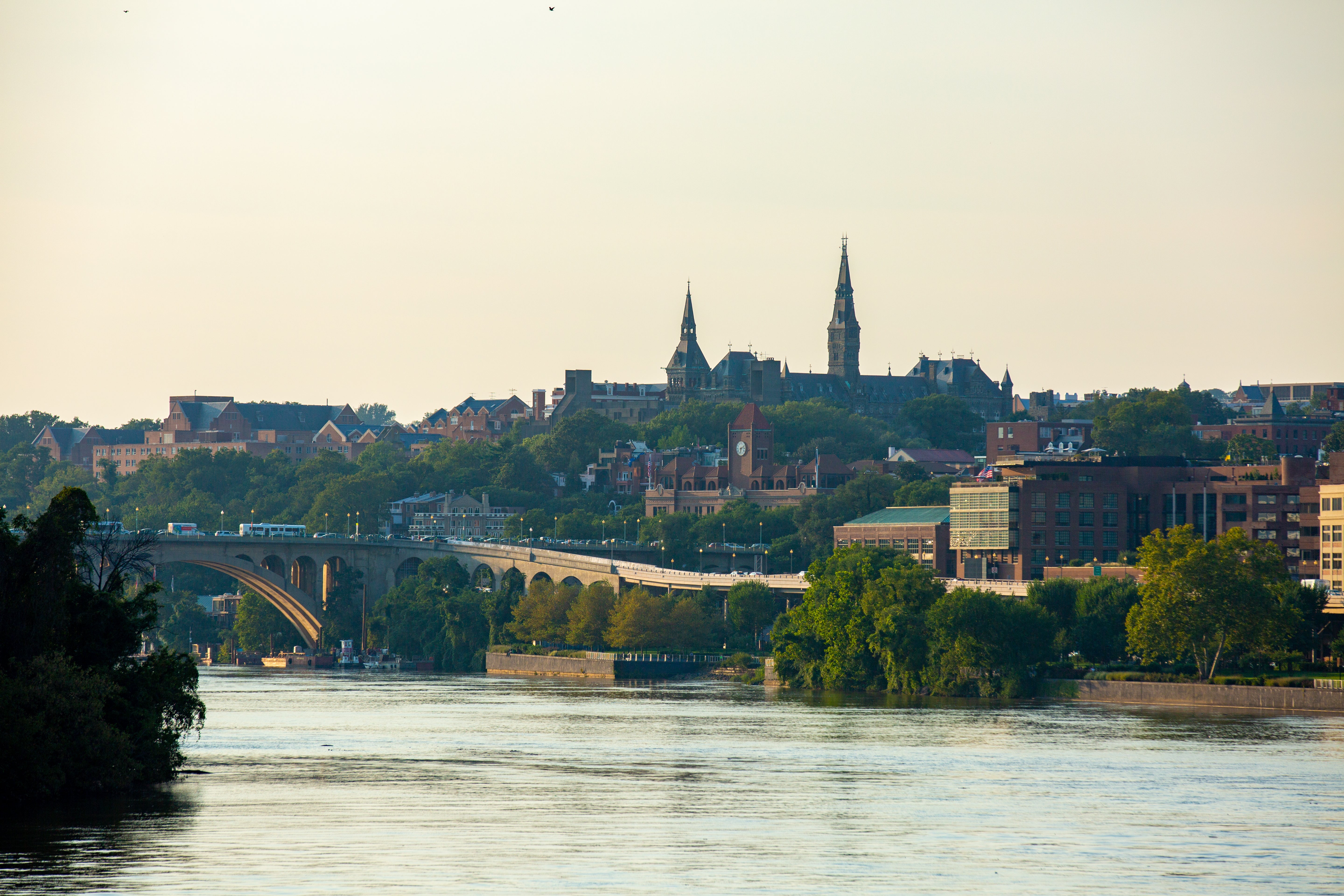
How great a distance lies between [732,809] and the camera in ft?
200

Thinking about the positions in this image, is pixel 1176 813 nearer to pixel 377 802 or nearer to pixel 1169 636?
pixel 377 802

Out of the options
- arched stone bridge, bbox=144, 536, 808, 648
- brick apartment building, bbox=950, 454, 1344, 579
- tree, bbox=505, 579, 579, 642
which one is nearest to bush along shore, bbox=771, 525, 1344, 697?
brick apartment building, bbox=950, 454, 1344, 579

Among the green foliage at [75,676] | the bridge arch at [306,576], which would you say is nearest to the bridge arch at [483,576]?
the bridge arch at [306,576]

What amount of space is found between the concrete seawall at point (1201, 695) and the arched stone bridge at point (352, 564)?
60.5 meters

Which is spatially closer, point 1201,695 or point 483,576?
point 1201,695

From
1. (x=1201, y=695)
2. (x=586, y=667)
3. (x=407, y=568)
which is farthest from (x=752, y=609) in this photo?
(x=407, y=568)

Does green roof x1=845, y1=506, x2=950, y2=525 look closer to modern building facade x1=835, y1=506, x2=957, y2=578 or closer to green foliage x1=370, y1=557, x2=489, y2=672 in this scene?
modern building facade x1=835, y1=506, x2=957, y2=578

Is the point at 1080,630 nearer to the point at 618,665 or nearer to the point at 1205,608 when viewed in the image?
the point at 1205,608

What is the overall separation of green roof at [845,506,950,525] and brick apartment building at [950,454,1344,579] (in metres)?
9.81

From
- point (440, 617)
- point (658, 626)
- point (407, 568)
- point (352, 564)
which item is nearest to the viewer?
point (658, 626)

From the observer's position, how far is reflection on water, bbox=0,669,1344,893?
47969mm

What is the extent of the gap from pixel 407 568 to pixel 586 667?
166 feet

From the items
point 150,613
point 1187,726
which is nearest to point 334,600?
point 1187,726

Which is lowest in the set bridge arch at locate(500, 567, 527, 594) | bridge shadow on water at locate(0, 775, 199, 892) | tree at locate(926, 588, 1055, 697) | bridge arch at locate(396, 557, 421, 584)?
bridge shadow on water at locate(0, 775, 199, 892)
